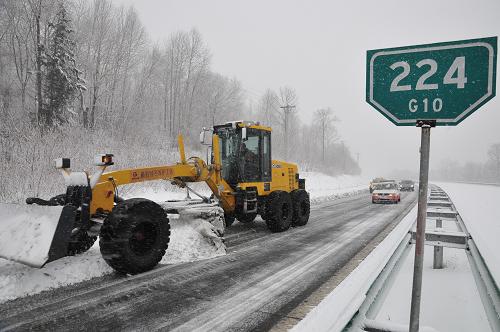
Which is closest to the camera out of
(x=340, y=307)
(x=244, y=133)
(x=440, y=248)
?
(x=340, y=307)

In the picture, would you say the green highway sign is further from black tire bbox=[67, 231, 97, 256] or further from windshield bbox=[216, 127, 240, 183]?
windshield bbox=[216, 127, 240, 183]

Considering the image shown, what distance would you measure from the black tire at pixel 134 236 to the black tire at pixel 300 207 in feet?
18.4

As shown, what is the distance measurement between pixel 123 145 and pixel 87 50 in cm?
2136

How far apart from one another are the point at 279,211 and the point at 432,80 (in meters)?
7.14

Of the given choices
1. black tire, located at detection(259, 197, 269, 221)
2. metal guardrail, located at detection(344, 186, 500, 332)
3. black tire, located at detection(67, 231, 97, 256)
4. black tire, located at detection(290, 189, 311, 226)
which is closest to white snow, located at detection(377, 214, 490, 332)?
metal guardrail, located at detection(344, 186, 500, 332)

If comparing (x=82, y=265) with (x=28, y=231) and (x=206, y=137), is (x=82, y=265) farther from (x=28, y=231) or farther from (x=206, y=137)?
(x=206, y=137)

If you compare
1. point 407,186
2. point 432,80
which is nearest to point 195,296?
point 432,80

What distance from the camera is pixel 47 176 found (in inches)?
465

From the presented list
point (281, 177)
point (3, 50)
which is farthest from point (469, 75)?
point (3, 50)

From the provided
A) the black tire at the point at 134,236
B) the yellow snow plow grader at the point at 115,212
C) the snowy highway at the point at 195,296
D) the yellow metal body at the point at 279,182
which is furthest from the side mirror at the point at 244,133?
the black tire at the point at 134,236

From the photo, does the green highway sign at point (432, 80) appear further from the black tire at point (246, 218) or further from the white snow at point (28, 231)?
the black tire at point (246, 218)

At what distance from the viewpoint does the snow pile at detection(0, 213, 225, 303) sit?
14.7 feet

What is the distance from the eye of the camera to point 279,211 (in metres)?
9.37

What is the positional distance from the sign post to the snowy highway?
2149mm
